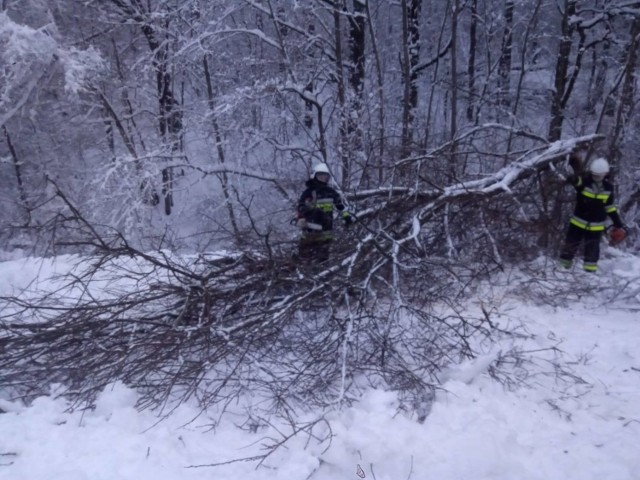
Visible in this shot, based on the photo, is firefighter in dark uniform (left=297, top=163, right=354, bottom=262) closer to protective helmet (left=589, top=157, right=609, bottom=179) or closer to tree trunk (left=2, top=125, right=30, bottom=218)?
protective helmet (left=589, top=157, right=609, bottom=179)

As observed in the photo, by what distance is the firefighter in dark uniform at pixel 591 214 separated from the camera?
4.97 m

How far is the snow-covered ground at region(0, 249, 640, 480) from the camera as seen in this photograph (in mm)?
2461

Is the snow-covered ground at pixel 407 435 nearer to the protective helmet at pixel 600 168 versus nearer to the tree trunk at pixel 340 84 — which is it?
the protective helmet at pixel 600 168

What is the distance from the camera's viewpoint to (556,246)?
546 centimetres

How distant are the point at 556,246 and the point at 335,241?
8.97 ft

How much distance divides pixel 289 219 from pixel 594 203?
4819 mm

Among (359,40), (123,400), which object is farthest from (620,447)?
(359,40)

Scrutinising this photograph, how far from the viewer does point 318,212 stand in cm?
542

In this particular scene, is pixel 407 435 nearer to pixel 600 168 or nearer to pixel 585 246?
pixel 585 246

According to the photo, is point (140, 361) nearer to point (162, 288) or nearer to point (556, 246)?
point (162, 288)

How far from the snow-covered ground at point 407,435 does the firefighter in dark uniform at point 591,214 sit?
158cm

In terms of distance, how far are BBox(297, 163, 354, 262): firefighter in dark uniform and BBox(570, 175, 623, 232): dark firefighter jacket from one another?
105 inches

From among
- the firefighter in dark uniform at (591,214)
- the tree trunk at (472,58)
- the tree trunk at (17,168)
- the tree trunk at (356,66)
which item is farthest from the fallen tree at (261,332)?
Answer: the tree trunk at (17,168)

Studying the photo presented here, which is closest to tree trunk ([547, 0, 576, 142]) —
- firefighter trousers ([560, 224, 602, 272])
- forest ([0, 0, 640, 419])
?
forest ([0, 0, 640, 419])
